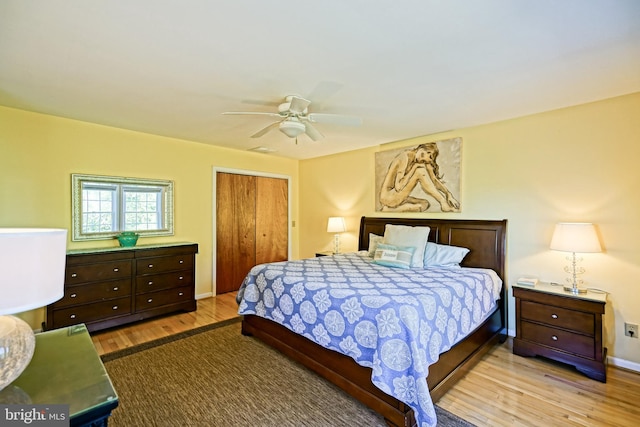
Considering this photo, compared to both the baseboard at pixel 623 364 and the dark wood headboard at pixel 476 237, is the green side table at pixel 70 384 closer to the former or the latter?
the dark wood headboard at pixel 476 237

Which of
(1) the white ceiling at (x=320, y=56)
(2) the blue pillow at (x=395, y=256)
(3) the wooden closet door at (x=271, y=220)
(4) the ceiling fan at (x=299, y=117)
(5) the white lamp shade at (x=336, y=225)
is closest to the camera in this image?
(1) the white ceiling at (x=320, y=56)

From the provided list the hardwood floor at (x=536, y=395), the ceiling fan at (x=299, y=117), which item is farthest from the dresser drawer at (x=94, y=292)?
the ceiling fan at (x=299, y=117)

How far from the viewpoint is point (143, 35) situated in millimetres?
1812

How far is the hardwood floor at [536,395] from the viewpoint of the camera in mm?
2002

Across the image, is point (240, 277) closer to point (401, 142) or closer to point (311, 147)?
point (311, 147)

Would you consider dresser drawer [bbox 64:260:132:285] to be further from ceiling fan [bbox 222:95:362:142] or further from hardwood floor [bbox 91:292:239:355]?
ceiling fan [bbox 222:95:362:142]

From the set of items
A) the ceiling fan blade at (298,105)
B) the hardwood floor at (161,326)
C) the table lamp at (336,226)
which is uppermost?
the ceiling fan blade at (298,105)

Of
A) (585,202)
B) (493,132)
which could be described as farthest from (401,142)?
(585,202)

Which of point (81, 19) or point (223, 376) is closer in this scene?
point (81, 19)

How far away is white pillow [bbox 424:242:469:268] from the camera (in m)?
3.40

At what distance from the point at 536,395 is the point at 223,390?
7.73 feet

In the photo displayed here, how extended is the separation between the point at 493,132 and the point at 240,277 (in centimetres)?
434

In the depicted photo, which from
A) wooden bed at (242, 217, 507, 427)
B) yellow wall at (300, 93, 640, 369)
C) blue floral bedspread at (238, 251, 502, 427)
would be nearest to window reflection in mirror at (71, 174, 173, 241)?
blue floral bedspread at (238, 251, 502, 427)

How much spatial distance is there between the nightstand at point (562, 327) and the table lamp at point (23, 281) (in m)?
3.45
